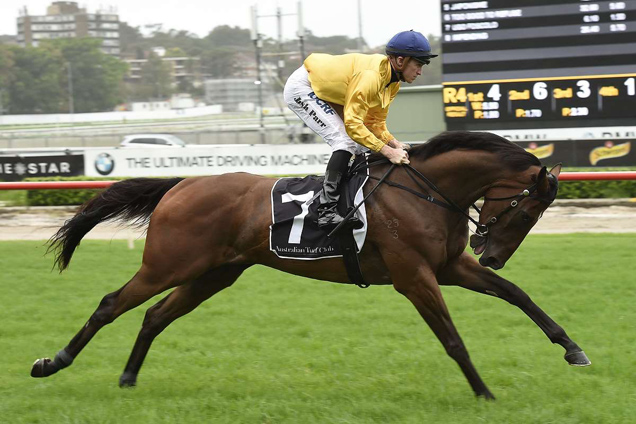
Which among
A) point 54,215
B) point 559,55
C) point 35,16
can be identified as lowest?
point 54,215

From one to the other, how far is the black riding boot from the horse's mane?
0.41 m

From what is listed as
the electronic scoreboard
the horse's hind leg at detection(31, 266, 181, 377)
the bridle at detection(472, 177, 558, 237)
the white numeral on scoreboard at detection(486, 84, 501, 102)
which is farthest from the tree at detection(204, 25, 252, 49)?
the bridle at detection(472, 177, 558, 237)

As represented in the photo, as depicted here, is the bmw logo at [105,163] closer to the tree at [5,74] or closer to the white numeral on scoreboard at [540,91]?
the white numeral on scoreboard at [540,91]

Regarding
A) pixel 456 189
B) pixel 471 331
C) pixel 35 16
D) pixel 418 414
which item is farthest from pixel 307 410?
pixel 35 16

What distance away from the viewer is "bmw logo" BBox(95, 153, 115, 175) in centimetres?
1455

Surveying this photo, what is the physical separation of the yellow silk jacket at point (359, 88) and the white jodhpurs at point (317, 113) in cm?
6

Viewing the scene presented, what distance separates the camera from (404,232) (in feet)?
13.7

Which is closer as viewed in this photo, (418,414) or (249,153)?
(418,414)

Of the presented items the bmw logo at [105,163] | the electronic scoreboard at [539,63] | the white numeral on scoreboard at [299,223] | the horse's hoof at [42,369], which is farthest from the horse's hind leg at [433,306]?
the bmw logo at [105,163]

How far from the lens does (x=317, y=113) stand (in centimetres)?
453

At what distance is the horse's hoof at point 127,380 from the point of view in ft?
14.7

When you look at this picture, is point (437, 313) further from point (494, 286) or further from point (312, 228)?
point (312, 228)

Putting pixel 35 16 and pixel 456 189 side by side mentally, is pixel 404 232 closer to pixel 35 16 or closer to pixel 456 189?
pixel 456 189

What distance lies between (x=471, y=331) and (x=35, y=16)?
62314 mm
